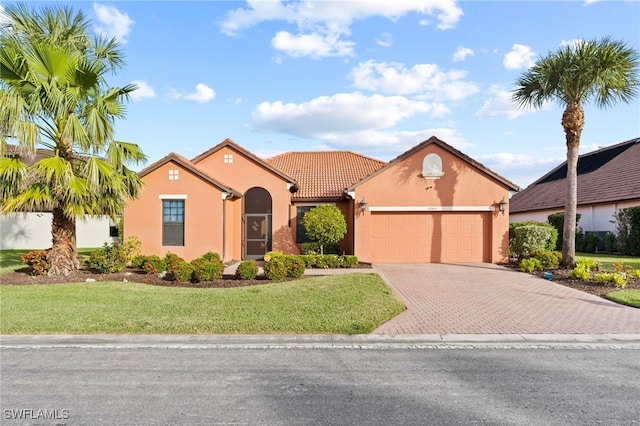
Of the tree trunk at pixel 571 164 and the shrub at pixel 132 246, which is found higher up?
the tree trunk at pixel 571 164

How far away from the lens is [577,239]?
24.4 m

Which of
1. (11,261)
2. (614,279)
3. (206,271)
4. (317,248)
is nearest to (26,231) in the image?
(11,261)

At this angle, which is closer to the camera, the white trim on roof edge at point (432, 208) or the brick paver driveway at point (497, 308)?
the brick paver driveway at point (497, 308)

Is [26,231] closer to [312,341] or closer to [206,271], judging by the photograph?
[206,271]

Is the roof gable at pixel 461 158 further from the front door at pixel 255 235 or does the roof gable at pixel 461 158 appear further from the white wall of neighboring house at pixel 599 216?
the white wall of neighboring house at pixel 599 216

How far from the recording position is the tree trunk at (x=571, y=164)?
14.4m

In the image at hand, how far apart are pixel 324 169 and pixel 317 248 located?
640 cm

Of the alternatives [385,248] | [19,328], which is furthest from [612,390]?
[385,248]

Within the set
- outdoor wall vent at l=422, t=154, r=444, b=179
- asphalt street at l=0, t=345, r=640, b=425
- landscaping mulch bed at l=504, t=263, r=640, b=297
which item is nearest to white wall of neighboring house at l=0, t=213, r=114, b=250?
outdoor wall vent at l=422, t=154, r=444, b=179

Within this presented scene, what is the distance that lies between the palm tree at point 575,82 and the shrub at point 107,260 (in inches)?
615

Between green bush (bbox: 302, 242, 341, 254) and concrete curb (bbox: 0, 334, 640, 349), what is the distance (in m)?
10.9

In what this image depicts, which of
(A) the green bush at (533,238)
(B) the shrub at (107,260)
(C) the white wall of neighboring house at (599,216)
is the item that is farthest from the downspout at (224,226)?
(C) the white wall of neighboring house at (599,216)

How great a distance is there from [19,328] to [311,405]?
19.6ft

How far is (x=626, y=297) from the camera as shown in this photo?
33.5 feet
